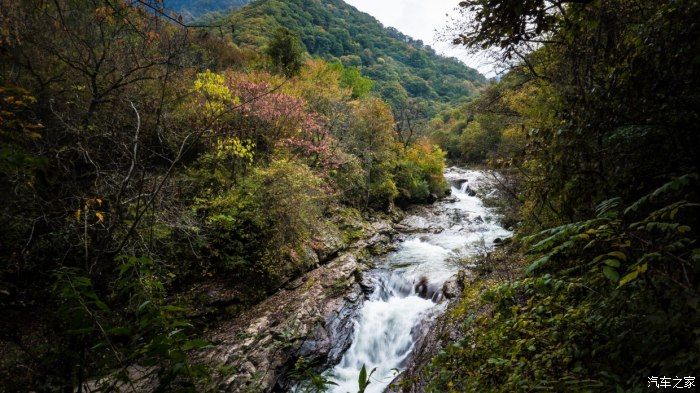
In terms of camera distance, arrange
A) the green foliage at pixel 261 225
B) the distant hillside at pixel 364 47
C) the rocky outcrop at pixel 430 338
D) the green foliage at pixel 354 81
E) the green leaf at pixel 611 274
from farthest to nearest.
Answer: the distant hillside at pixel 364 47
the green foliage at pixel 354 81
the green foliage at pixel 261 225
the rocky outcrop at pixel 430 338
the green leaf at pixel 611 274

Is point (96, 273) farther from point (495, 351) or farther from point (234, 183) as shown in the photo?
point (234, 183)

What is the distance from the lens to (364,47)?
7469cm

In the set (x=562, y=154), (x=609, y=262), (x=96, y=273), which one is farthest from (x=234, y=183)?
(x=609, y=262)

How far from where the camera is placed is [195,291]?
7.67 metres

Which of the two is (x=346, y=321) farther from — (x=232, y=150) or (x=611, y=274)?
(x=611, y=274)

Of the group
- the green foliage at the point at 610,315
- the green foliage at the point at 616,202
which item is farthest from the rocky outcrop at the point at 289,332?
the green foliage at the point at 616,202

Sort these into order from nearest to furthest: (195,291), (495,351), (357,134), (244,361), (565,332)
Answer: (565,332) → (495,351) → (244,361) → (195,291) → (357,134)

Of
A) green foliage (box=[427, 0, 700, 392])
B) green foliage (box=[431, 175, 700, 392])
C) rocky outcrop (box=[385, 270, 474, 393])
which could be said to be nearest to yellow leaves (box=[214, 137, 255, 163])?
rocky outcrop (box=[385, 270, 474, 393])

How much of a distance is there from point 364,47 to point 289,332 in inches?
3088

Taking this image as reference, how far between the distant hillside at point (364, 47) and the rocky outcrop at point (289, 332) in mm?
27449

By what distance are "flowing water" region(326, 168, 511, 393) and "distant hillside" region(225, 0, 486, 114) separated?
25.0 meters

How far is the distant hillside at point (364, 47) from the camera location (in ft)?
131

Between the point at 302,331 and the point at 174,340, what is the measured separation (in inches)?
239

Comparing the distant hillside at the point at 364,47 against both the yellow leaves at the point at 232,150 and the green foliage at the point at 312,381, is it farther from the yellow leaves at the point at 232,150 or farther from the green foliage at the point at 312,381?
the green foliage at the point at 312,381
